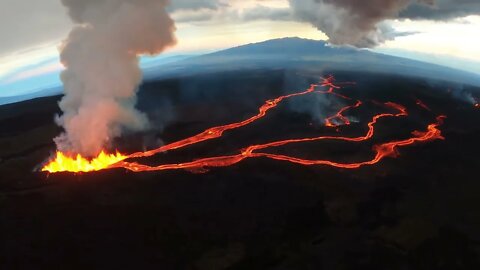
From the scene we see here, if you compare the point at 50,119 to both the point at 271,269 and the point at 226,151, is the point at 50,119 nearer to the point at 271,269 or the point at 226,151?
the point at 226,151

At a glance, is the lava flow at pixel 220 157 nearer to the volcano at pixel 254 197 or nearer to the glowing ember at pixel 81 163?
the glowing ember at pixel 81 163

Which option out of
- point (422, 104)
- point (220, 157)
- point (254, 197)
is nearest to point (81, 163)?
point (220, 157)

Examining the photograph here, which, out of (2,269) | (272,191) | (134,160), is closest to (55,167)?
(134,160)

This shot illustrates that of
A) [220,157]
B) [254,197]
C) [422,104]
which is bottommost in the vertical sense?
[254,197]

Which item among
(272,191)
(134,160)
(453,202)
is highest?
(134,160)

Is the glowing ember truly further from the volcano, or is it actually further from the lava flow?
the volcano

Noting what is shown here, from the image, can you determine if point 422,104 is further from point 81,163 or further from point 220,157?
point 81,163
